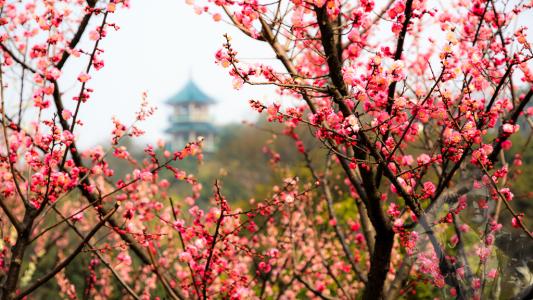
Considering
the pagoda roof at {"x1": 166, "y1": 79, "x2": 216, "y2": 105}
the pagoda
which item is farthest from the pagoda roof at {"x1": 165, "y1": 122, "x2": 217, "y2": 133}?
the pagoda roof at {"x1": 166, "y1": 79, "x2": 216, "y2": 105}

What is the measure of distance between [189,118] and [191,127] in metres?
1.22

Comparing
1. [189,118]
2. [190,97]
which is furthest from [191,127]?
[190,97]

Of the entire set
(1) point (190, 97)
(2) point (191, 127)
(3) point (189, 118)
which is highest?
(1) point (190, 97)

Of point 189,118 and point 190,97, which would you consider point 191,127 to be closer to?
point 189,118

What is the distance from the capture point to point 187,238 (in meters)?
4.39

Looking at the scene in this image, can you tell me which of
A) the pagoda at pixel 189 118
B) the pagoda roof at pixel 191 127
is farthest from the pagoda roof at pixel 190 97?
the pagoda roof at pixel 191 127

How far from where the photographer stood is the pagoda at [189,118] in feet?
226

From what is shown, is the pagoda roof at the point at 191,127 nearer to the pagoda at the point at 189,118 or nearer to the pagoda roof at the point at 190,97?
the pagoda at the point at 189,118

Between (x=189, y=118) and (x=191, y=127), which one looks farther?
(x=189, y=118)

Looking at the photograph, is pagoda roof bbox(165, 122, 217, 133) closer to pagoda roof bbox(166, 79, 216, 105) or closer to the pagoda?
the pagoda

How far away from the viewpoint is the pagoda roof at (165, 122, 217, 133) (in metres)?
68.9

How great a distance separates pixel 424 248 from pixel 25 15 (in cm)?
382

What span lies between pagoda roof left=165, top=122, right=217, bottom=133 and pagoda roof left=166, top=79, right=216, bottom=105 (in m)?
2.75

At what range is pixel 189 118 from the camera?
6919 centimetres
